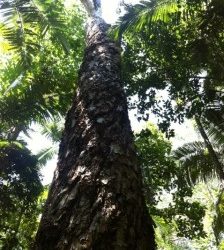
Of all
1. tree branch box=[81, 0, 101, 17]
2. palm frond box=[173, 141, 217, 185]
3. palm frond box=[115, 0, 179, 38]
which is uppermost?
tree branch box=[81, 0, 101, 17]

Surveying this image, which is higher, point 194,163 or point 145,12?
point 145,12

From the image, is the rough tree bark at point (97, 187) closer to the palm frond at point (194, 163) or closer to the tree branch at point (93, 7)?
the tree branch at point (93, 7)

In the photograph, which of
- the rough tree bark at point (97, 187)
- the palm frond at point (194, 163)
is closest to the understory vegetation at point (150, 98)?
the palm frond at point (194, 163)

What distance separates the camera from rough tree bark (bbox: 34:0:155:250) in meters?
1.73

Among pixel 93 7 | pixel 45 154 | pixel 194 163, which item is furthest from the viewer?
pixel 45 154

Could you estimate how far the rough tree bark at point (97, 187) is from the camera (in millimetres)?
1727

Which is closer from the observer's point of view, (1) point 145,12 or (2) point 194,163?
(1) point 145,12

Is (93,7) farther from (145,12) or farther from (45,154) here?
(45,154)

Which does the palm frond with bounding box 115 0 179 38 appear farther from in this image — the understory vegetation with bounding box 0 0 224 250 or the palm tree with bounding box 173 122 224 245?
the palm tree with bounding box 173 122 224 245

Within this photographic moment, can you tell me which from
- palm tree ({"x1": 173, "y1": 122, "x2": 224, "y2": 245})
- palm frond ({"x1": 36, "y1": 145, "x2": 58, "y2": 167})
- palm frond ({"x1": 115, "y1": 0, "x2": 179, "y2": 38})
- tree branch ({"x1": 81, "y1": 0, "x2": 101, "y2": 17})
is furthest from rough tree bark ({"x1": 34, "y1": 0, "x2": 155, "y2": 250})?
palm frond ({"x1": 36, "y1": 145, "x2": 58, "y2": 167})

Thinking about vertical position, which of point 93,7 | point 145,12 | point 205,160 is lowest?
point 205,160

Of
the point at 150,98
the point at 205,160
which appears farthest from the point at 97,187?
the point at 205,160

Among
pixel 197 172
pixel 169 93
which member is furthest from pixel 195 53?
pixel 197 172

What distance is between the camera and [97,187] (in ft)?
6.59
